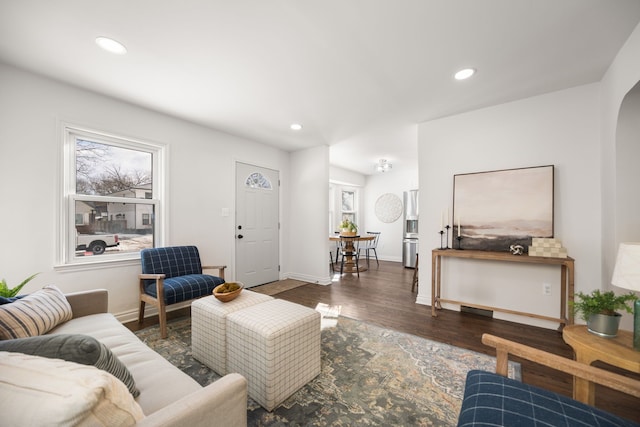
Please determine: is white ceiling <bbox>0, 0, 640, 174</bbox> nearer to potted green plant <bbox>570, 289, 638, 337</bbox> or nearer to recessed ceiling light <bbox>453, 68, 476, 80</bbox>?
recessed ceiling light <bbox>453, 68, 476, 80</bbox>

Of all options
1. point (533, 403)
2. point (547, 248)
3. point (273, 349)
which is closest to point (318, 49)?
point (273, 349)

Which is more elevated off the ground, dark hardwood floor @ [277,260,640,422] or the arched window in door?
the arched window in door

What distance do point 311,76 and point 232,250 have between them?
2.79m

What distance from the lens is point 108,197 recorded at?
2881 millimetres

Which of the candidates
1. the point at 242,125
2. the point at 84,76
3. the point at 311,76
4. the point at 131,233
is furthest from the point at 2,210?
the point at 311,76

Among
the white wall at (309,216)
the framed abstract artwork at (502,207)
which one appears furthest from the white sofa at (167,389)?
the white wall at (309,216)

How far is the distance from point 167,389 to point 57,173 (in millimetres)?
2640

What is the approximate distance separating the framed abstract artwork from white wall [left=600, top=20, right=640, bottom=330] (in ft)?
1.31

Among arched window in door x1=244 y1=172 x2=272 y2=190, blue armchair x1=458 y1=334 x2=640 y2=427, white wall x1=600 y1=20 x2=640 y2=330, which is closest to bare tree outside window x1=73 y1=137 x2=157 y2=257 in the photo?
arched window in door x1=244 y1=172 x2=272 y2=190

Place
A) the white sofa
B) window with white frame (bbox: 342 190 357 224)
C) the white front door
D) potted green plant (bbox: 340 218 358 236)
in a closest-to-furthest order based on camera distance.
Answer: the white sofa → the white front door → potted green plant (bbox: 340 218 358 236) → window with white frame (bbox: 342 190 357 224)

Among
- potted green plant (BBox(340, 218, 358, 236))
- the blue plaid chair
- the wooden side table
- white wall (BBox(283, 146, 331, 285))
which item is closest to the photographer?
the wooden side table

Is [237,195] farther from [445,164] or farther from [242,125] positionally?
[445,164]

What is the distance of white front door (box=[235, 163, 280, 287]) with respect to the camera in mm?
4223

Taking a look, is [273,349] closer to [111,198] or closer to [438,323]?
[438,323]
